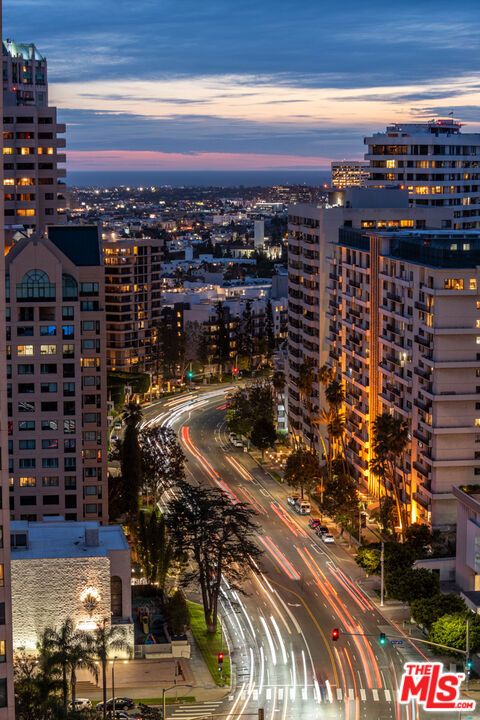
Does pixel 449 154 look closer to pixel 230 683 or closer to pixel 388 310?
pixel 388 310

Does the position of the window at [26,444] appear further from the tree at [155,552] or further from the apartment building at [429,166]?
the apartment building at [429,166]

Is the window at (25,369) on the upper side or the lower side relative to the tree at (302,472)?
upper

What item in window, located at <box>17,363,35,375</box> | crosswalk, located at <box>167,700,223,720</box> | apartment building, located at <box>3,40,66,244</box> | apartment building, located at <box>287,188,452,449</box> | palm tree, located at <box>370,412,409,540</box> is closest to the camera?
crosswalk, located at <box>167,700,223,720</box>

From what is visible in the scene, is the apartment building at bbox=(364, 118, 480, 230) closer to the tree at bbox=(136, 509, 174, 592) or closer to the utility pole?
the utility pole

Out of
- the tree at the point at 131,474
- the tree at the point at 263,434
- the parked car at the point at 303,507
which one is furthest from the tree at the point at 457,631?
the tree at the point at 263,434

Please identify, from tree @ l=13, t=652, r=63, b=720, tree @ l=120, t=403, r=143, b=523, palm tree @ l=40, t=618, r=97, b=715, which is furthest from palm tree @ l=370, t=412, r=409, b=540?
tree @ l=13, t=652, r=63, b=720

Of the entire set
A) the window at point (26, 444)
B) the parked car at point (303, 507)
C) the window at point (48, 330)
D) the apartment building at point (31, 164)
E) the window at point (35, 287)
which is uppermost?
the apartment building at point (31, 164)

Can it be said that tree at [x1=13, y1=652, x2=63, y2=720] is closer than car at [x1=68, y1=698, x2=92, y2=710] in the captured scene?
Yes
